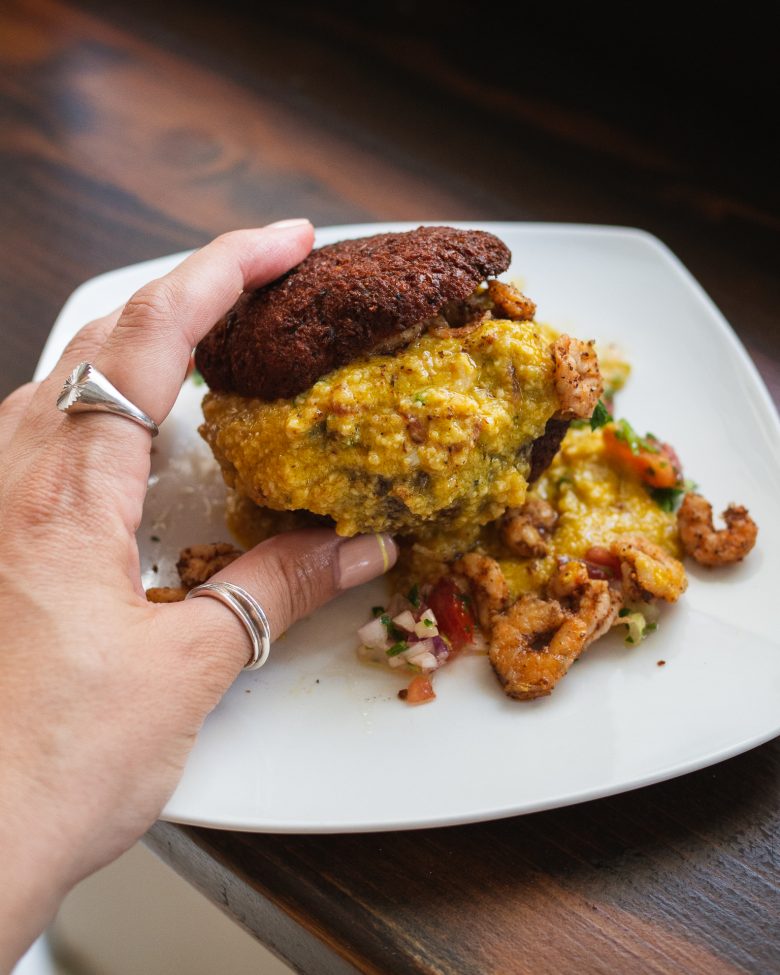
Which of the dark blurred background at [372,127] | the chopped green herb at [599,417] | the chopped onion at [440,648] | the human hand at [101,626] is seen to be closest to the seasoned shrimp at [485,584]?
the chopped onion at [440,648]

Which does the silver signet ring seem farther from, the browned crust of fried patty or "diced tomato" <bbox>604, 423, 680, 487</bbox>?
"diced tomato" <bbox>604, 423, 680, 487</bbox>

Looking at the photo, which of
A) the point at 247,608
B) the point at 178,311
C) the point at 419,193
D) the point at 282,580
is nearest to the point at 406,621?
the point at 282,580

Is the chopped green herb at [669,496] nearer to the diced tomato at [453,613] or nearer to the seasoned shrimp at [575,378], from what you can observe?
the seasoned shrimp at [575,378]

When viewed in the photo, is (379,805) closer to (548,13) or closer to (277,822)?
(277,822)

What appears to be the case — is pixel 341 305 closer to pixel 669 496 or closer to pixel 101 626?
pixel 101 626

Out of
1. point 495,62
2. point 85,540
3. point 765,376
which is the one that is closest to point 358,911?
point 85,540

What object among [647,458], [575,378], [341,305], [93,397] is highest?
[575,378]
